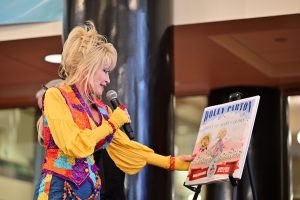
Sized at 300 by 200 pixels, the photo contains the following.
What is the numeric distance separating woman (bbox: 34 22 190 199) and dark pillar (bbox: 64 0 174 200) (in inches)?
68.0

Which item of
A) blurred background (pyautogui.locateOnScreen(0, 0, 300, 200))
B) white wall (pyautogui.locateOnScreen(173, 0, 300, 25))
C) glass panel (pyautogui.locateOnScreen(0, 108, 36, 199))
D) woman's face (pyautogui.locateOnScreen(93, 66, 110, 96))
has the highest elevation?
white wall (pyautogui.locateOnScreen(173, 0, 300, 25))

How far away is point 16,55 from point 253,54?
2232 millimetres

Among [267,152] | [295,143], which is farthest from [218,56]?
[295,143]

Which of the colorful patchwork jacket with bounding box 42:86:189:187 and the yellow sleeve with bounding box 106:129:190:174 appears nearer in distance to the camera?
the colorful patchwork jacket with bounding box 42:86:189:187

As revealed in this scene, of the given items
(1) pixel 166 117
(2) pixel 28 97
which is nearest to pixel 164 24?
(1) pixel 166 117

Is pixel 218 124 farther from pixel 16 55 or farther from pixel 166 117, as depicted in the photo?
pixel 16 55

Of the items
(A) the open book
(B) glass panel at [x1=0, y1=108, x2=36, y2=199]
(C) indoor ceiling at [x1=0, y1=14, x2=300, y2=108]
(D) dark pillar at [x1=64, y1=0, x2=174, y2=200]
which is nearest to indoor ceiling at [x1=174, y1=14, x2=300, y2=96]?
(C) indoor ceiling at [x1=0, y1=14, x2=300, y2=108]

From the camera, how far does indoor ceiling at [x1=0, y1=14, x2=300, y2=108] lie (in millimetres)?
5832

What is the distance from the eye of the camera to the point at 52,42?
20.4 feet

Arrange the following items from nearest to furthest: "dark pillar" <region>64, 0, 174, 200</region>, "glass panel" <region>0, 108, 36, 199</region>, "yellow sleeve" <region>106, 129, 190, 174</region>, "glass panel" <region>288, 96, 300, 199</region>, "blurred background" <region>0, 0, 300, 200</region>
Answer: "yellow sleeve" <region>106, 129, 190, 174</region>, "dark pillar" <region>64, 0, 174, 200</region>, "blurred background" <region>0, 0, 300, 200</region>, "glass panel" <region>288, 96, 300, 199</region>, "glass panel" <region>0, 108, 36, 199</region>

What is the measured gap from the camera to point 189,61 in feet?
22.5

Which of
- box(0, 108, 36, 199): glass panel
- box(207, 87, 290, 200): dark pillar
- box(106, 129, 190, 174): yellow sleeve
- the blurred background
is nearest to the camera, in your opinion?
box(106, 129, 190, 174): yellow sleeve

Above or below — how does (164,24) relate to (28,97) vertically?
above

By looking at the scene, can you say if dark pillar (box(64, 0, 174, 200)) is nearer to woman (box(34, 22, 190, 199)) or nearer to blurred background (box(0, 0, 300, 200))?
blurred background (box(0, 0, 300, 200))
